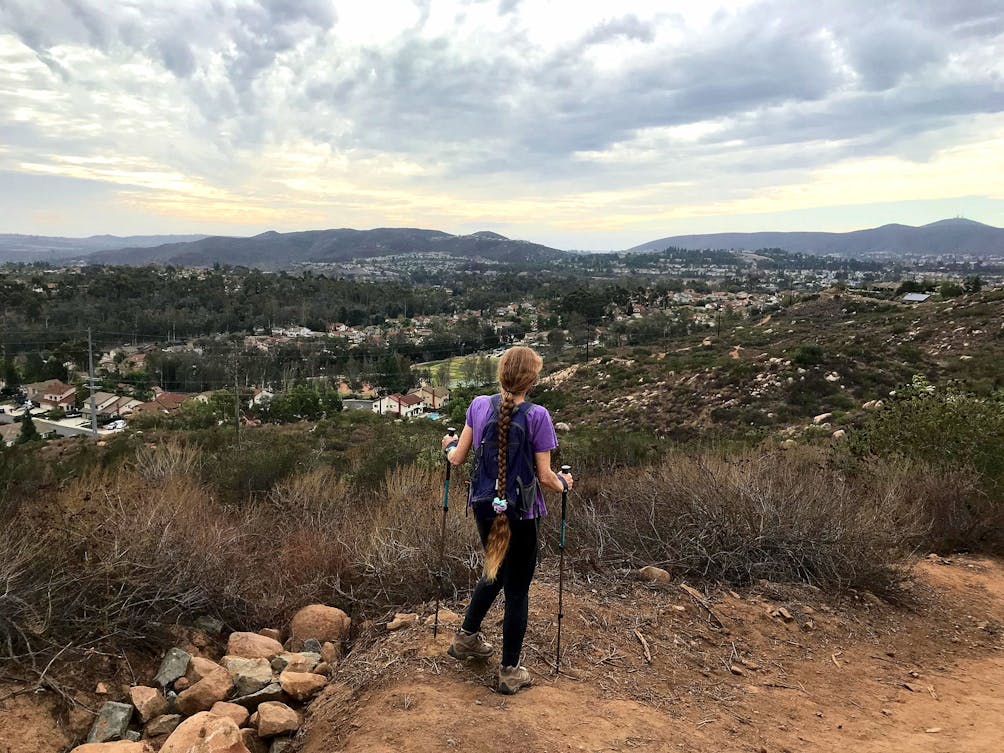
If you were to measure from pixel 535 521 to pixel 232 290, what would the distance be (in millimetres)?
83229

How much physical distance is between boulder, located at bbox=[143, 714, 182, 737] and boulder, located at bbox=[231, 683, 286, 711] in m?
0.28

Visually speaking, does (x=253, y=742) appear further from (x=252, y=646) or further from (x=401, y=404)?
(x=401, y=404)

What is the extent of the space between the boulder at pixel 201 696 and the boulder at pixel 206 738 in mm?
444

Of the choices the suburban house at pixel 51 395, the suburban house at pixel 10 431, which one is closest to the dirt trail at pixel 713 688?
the suburban house at pixel 10 431

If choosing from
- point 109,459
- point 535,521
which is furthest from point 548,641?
point 109,459

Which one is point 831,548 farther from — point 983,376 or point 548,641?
point 983,376

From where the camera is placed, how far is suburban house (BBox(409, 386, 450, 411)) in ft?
123

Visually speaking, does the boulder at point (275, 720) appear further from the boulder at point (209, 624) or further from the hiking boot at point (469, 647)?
the boulder at point (209, 624)

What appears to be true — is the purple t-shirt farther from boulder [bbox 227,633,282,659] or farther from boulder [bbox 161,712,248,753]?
boulder [bbox 227,633,282,659]

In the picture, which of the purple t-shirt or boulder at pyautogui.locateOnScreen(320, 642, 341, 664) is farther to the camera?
boulder at pyautogui.locateOnScreen(320, 642, 341, 664)

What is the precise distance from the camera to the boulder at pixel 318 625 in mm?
3811

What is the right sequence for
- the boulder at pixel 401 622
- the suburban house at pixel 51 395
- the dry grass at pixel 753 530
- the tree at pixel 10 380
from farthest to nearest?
the tree at pixel 10 380 < the suburban house at pixel 51 395 < the dry grass at pixel 753 530 < the boulder at pixel 401 622

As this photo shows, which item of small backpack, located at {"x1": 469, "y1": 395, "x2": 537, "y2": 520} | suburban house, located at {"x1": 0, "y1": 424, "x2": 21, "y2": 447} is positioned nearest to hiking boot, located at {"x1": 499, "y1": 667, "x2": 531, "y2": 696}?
small backpack, located at {"x1": 469, "y1": 395, "x2": 537, "y2": 520}

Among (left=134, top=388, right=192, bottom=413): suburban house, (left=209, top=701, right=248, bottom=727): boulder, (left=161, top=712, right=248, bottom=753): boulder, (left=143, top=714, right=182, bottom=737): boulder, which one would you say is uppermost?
(left=161, top=712, right=248, bottom=753): boulder
